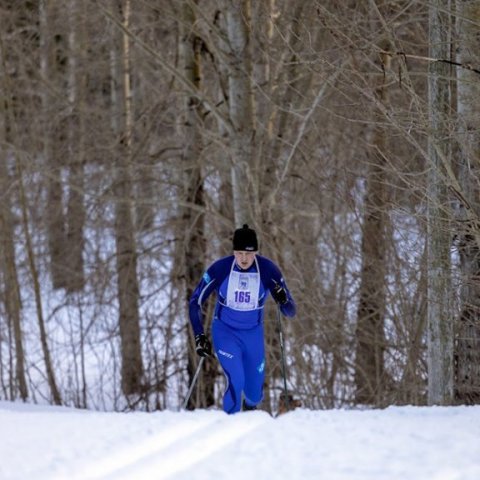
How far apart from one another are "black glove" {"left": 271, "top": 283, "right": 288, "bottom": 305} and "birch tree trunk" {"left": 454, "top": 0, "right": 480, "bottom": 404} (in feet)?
4.89

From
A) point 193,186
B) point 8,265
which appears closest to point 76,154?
point 8,265

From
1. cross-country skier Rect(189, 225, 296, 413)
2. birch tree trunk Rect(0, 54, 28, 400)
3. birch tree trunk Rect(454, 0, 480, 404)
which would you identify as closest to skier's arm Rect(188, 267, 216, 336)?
cross-country skier Rect(189, 225, 296, 413)

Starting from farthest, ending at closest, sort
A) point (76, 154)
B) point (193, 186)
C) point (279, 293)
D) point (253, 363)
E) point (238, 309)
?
point (76, 154) < point (193, 186) < point (253, 363) < point (238, 309) < point (279, 293)

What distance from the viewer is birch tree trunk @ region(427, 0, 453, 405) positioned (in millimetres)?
7602

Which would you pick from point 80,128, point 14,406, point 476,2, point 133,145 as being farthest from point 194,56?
point 476,2

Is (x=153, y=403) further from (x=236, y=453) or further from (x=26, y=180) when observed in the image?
(x=236, y=453)

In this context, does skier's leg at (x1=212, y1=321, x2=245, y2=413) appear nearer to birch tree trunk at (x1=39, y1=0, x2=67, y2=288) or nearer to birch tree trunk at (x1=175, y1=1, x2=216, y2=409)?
birch tree trunk at (x1=175, y1=1, x2=216, y2=409)

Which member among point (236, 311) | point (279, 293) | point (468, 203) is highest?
point (468, 203)

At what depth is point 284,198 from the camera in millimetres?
12734

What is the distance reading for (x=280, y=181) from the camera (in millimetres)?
10938

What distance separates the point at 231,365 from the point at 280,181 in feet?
10.8

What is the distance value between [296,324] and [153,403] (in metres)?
3.18

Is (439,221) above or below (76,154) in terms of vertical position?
below

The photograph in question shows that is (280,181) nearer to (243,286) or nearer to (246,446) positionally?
(243,286)
